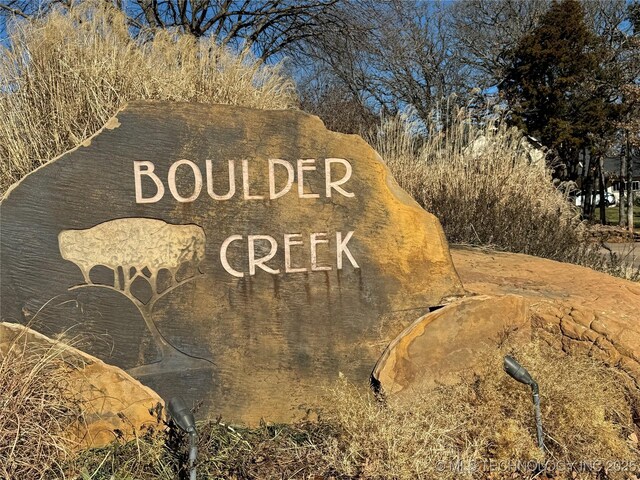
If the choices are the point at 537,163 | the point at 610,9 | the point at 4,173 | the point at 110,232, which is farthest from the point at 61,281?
the point at 610,9

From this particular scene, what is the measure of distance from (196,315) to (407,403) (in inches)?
46.9

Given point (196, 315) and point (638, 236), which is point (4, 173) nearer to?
point (196, 315)

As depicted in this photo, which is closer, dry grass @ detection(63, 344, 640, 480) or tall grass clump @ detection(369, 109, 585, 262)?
dry grass @ detection(63, 344, 640, 480)

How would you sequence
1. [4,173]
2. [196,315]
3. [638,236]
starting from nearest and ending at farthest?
[196,315] < [4,173] < [638,236]

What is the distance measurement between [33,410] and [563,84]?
18.5 m

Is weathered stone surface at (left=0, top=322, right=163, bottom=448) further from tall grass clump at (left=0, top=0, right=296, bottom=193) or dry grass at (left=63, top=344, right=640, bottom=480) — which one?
tall grass clump at (left=0, top=0, right=296, bottom=193)

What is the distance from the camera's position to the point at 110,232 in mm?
2680

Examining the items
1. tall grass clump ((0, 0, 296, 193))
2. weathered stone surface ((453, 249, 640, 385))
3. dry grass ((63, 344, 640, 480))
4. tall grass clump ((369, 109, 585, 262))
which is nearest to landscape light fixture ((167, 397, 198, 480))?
dry grass ((63, 344, 640, 480))

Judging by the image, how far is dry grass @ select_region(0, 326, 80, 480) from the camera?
2.24 m

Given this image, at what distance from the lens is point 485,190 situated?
231 inches

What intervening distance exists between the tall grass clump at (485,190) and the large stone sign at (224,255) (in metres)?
2.67

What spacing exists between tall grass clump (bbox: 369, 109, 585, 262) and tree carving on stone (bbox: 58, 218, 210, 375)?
3.36m

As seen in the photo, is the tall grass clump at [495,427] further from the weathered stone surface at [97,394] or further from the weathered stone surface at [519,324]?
the weathered stone surface at [97,394]

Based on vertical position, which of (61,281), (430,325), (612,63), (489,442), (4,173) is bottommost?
(489,442)
